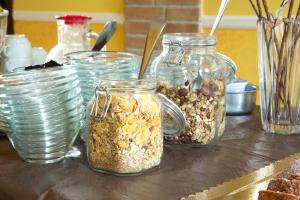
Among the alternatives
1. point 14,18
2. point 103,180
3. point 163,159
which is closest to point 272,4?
point 163,159

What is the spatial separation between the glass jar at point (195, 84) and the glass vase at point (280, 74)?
0.16 metres

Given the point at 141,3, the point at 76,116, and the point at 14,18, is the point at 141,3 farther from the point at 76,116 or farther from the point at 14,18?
the point at 76,116

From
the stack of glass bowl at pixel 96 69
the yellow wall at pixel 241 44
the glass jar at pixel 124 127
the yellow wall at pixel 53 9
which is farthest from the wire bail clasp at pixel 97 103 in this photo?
the yellow wall at pixel 53 9

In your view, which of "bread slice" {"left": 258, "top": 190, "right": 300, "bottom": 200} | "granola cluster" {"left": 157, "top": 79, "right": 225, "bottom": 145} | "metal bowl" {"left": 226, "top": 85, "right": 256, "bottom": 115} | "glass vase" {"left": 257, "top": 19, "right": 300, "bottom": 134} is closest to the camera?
"bread slice" {"left": 258, "top": 190, "right": 300, "bottom": 200}

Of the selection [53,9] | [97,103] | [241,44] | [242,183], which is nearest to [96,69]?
[97,103]

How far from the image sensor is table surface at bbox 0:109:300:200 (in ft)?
2.14

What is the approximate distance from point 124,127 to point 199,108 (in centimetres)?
19

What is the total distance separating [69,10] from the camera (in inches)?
105

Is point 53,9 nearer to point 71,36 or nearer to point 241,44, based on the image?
point 241,44

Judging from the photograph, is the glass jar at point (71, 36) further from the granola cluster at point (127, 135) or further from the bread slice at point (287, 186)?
the bread slice at point (287, 186)

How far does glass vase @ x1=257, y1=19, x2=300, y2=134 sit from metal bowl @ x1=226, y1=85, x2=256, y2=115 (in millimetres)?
111

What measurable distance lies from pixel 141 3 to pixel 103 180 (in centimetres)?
167

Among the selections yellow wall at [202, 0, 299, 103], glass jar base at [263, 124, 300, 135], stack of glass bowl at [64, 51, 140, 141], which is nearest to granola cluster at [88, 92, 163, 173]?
stack of glass bowl at [64, 51, 140, 141]

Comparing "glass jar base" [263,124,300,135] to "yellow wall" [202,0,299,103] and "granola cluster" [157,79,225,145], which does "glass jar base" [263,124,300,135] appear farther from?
"yellow wall" [202,0,299,103]
